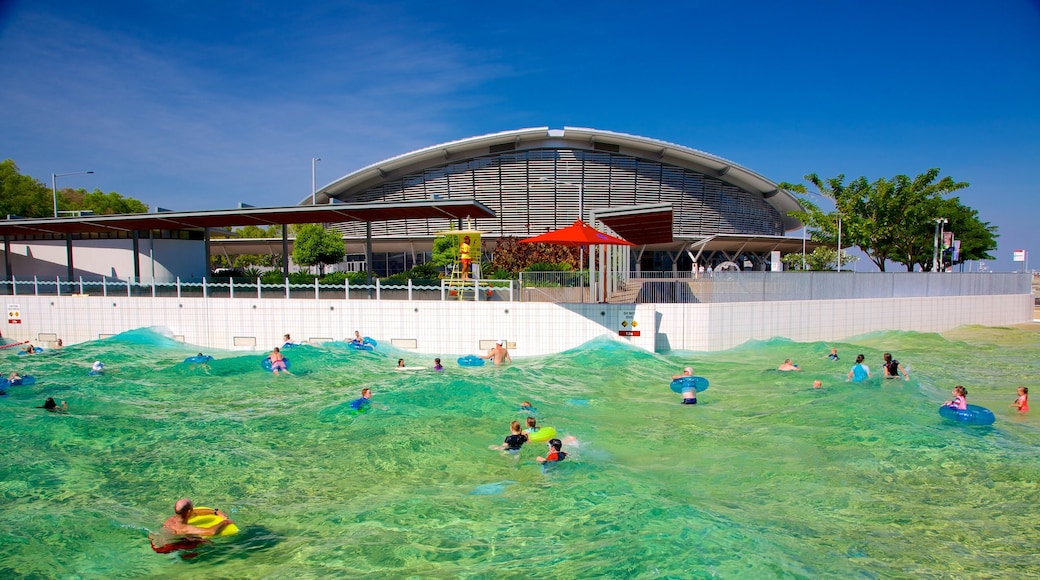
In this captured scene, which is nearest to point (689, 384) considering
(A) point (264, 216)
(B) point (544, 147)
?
(A) point (264, 216)

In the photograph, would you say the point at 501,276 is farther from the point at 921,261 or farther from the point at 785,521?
the point at 921,261

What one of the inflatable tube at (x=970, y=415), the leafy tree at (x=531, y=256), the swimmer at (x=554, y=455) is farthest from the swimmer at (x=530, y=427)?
the leafy tree at (x=531, y=256)

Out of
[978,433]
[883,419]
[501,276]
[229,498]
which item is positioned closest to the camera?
[229,498]

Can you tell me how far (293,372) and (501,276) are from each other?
451 inches

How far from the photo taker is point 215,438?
11.8 meters

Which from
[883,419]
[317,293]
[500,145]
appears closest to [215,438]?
[317,293]

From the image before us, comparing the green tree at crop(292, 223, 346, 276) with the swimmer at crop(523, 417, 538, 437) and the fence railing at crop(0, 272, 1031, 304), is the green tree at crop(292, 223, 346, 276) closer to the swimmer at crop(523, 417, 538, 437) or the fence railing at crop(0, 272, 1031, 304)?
the fence railing at crop(0, 272, 1031, 304)

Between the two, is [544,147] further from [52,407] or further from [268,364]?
[52,407]

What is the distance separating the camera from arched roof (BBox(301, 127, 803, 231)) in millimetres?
43500

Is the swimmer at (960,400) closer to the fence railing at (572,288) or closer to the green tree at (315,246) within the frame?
the fence railing at (572,288)

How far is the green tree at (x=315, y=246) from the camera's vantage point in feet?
114

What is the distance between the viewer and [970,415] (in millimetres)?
11812

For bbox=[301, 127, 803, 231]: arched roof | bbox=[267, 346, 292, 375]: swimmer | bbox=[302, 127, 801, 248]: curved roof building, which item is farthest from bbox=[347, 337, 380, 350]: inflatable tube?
bbox=[301, 127, 803, 231]: arched roof

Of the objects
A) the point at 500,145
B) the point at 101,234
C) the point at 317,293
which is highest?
the point at 500,145
